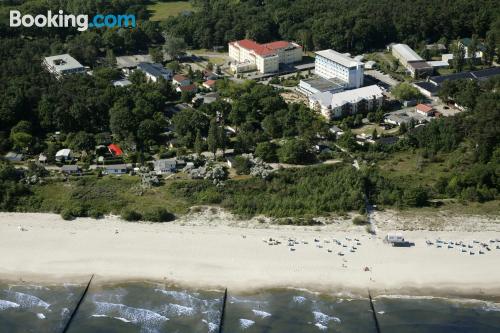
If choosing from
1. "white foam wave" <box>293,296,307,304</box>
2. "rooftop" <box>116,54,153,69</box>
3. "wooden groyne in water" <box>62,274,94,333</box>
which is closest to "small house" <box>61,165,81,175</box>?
"wooden groyne in water" <box>62,274,94,333</box>

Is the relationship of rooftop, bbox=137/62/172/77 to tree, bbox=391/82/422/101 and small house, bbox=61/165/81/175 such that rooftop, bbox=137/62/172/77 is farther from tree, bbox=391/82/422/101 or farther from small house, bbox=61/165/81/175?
tree, bbox=391/82/422/101

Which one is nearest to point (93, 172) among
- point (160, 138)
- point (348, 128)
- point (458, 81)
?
point (160, 138)

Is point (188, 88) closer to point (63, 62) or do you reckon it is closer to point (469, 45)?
point (63, 62)

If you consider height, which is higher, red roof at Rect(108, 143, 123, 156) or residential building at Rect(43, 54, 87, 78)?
residential building at Rect(43, 54, 87, 78)

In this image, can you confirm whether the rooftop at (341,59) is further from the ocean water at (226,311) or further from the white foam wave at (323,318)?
the white foam wave at (323,318)

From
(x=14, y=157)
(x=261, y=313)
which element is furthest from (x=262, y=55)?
(x=261, y=313)
